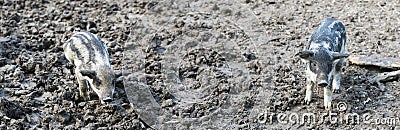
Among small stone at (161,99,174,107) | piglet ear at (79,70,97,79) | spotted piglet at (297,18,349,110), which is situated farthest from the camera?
small stone at (161,99,174,107)

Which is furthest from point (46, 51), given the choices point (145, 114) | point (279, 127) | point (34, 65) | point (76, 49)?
point (279, 127)

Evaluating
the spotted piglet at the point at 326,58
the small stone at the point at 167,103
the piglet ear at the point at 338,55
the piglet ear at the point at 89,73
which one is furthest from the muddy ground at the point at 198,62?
the piglet ear at the point at 338,55

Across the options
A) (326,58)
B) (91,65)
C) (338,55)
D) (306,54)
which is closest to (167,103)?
(91,65)

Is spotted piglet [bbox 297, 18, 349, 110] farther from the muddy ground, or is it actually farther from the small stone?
the small stone

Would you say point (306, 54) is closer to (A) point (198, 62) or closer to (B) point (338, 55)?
(B) point (338, 55)

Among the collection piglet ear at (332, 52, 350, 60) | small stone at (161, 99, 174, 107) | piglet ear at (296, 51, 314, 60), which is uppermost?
piglet ear at (296, 51, 314, 60)

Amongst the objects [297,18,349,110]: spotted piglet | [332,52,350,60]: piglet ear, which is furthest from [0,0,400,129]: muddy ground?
[332,52,350,60]: piglet ear
